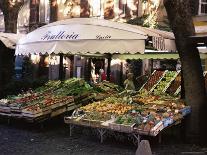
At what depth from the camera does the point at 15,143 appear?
9.74m

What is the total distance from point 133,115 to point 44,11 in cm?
2199

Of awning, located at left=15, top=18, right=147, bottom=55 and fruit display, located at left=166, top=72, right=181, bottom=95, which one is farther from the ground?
awning, located at left=15, top=18, right=147, bottom=55

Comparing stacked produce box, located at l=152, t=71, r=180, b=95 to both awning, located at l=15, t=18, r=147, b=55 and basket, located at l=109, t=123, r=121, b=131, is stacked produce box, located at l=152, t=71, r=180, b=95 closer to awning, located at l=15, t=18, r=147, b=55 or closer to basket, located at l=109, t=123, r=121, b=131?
awning, located at l=15, t=18, r=147, b=55

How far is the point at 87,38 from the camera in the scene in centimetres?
1001

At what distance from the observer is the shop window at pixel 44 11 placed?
30230mm

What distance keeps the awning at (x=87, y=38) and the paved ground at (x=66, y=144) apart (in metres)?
2.16

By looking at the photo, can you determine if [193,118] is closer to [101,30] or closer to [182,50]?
[182,50]

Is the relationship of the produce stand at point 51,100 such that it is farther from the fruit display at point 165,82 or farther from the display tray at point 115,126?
the display tray at point 115,126

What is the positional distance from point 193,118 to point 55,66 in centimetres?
1999

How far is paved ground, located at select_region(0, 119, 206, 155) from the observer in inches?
353

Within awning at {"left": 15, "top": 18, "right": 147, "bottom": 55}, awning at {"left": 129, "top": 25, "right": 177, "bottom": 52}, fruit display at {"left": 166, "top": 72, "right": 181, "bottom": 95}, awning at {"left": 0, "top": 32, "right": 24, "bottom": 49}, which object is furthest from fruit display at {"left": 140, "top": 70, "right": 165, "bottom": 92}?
awning at {"left": 0, "top": 32, "right": 24, "bottom": 49}

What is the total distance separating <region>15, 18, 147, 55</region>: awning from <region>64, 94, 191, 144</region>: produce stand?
5.06ft

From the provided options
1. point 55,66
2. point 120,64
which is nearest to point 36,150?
point 120,64

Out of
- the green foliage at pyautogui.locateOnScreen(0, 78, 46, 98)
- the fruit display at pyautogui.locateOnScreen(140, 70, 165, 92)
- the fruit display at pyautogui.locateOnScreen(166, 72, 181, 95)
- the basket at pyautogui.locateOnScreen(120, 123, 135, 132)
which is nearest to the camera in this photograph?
the basket at pyautogui.locateOnScreen(120, 123, 135, 132)
